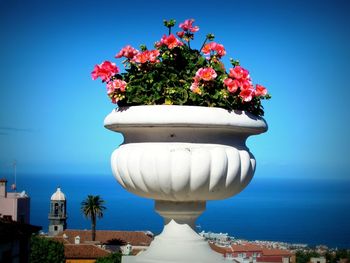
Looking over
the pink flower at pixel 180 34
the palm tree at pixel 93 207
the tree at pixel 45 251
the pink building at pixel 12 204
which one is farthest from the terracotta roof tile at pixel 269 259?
the pink flower at pixel 180 34

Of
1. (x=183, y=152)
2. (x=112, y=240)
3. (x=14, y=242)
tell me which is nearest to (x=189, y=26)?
(x=183, y=152)

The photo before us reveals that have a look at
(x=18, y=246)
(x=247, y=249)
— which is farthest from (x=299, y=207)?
(x=18, y=246)

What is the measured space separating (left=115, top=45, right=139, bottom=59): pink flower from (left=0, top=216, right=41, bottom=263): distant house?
861 centimetres

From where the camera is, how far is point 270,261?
160ft

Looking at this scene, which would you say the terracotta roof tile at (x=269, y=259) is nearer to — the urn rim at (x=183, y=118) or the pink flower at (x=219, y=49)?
the pink flower at (x=219, y=49)

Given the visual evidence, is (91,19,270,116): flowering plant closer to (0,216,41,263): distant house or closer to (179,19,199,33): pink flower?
(179,19,199,33): pink flower

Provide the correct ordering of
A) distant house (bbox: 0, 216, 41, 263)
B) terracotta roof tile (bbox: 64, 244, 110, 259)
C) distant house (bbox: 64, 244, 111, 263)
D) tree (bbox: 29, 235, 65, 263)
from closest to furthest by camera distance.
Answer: distant house (bbox: 0, 216, 41, 263), tree (bbox: 29, 235, 65, 263), distant house (bbox: 64, 244, 111, 263), terracotta roof tile (bbox: 64, 244, 110, 259)

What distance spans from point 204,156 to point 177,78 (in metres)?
0.47

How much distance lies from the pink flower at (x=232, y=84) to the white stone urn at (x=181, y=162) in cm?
12

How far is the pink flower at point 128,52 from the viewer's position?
3.08m

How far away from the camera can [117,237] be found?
4762 centimetres

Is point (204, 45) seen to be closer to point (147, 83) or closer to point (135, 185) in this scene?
point (147, 83)

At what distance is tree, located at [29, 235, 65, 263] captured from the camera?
105 ft

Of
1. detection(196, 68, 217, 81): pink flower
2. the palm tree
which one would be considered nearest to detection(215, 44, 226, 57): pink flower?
detection(196, 68, 217, 81): pink flower
